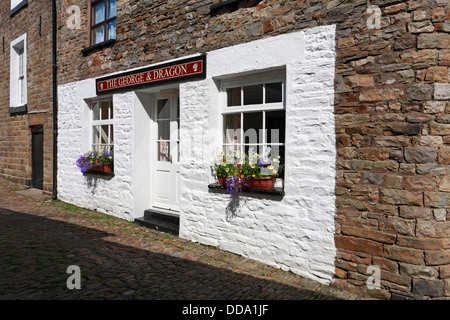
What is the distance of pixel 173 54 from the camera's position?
6.08 metres

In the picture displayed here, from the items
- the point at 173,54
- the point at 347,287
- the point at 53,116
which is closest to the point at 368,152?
the point at 347,287

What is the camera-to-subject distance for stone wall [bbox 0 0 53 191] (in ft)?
30.5

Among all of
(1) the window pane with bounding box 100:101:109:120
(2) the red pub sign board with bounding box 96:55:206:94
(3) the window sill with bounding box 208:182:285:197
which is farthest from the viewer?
(1) the window pane with bounding box 100:101:109:120

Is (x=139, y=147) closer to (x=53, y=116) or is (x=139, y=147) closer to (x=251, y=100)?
(x=251, y=100)

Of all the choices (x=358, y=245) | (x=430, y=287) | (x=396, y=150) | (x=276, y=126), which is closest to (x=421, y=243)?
(x=430, y=287)

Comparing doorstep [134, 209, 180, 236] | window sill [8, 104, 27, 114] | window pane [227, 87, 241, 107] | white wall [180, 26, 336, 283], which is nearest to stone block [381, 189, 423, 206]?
white wall [180, 26, 336, 283]

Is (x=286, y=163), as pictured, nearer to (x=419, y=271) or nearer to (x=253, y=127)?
(x=253, y=127)

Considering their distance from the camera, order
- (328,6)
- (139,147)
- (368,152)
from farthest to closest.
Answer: (139,147)
(328,6)
(368,152)

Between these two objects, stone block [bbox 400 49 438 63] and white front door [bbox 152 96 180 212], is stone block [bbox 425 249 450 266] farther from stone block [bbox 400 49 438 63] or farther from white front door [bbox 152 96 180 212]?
white front door [bbox 152 96 180 212]

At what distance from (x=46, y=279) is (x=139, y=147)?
3289mm

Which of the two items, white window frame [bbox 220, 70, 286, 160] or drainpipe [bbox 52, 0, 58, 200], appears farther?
drainpipe [bbox 52, 0, 58, 200]

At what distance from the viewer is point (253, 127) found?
5.21m

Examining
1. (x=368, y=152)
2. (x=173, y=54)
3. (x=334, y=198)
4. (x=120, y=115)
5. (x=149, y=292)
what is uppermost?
(x=173, y=54)

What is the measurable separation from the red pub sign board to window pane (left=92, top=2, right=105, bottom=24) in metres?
1.53
